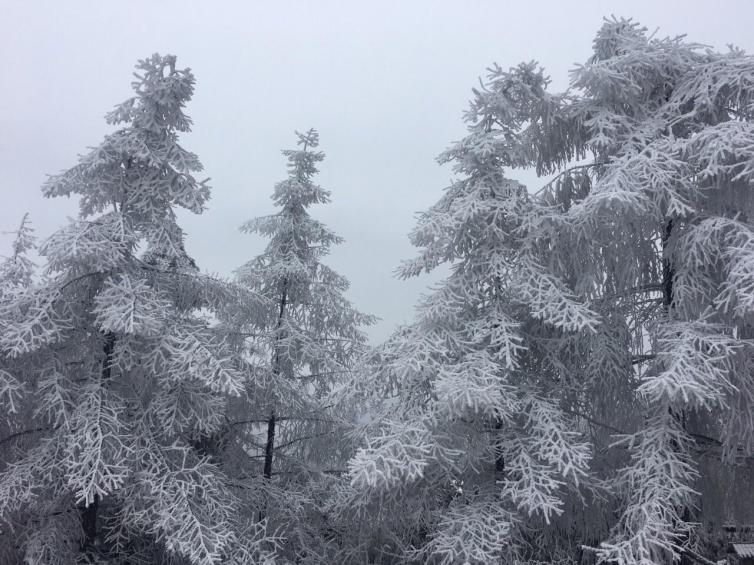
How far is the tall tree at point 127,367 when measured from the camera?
7.15 meters

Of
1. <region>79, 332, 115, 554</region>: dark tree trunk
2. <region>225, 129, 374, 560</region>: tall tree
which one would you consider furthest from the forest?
<region>225, 129, 374, 560</region>: tall tree

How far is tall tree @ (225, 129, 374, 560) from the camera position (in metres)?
9.51

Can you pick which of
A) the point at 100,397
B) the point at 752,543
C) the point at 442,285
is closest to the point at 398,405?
the point at 442,285

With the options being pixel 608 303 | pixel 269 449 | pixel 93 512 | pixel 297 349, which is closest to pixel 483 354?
pixel 608 303

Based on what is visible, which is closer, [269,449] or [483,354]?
[483,354]

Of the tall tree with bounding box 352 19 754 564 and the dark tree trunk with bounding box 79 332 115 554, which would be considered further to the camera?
the dark tree trunk with bounding box 79 332 115 554

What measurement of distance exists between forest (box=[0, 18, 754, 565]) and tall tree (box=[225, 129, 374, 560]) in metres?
0.50

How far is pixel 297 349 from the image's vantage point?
10195 millimetres

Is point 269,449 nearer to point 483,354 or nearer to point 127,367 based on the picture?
point 127,367

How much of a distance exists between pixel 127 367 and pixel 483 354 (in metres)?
4.10

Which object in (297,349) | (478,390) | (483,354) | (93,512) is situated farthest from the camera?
(297,349)

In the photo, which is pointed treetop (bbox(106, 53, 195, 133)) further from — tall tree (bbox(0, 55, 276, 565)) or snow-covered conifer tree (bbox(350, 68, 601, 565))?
snow-covered conifer tree (bbox(350, 68, 601, 565))

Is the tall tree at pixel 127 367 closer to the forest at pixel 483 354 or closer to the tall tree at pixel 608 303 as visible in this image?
the forest at pixel 483 354

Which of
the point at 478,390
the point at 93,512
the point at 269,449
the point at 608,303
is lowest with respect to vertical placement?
the point at 93,512
